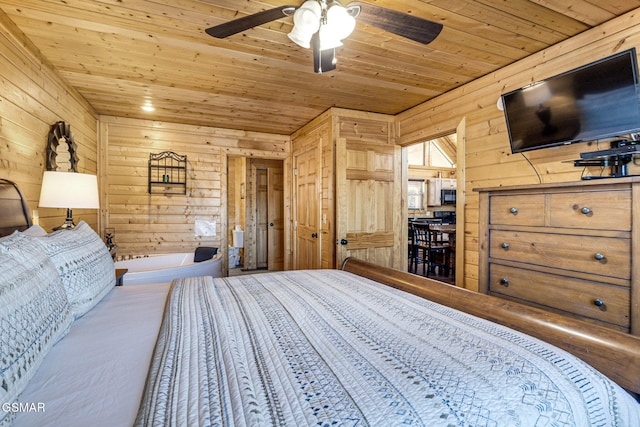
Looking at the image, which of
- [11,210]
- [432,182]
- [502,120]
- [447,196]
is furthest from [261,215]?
[447,196]

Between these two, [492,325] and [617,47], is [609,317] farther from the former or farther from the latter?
[617,47]

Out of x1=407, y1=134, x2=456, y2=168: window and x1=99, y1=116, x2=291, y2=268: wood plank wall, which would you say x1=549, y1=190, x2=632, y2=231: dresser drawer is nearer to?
x1=99, y1=116, x2=291, y2=268: wood plank wall

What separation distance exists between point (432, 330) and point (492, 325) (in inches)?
9.7

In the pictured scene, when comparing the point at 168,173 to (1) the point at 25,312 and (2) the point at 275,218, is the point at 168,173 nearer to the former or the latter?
(2) the point at 275,218

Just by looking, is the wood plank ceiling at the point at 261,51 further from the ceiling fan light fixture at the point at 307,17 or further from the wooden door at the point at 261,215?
the wooden door at the point at 261,215

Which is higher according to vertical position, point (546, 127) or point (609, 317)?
point (546, 127)

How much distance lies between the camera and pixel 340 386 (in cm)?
70

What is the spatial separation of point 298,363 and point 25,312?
0.75 m

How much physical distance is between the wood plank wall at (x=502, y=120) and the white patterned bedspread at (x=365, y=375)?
1.75 m

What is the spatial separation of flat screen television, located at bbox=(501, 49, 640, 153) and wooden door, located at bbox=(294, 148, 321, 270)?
7.14 feet

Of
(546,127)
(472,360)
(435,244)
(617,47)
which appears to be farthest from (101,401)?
(435,244)

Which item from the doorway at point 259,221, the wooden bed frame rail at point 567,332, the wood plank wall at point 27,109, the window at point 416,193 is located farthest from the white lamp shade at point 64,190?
the window at point 416,193

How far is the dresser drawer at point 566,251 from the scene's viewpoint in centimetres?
137

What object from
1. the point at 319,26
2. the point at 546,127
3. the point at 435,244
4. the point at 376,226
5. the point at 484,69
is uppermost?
the point at 484,69
